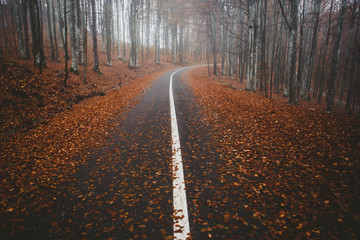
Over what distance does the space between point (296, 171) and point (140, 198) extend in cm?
333

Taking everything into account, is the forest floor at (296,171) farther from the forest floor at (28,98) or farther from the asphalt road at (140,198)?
the forest floor at (28,98)

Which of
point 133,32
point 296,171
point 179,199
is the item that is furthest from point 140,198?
point 133,32

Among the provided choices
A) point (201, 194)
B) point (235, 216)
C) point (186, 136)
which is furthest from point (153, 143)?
point (235, 216)

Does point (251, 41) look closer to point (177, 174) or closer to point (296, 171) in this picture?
point (296, 171)

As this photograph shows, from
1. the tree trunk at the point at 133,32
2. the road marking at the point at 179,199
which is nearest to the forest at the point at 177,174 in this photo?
the road marking at the point at 179,199

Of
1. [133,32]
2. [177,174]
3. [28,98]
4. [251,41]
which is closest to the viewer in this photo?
[177,174]

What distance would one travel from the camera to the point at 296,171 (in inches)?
145

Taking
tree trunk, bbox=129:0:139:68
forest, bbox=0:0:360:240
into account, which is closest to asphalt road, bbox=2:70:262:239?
forest, bbox=0:0:360:240

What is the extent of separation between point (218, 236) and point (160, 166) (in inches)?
77.8

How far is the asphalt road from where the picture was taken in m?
2.49

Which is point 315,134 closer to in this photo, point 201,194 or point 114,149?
point 201,194

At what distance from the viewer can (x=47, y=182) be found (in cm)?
364

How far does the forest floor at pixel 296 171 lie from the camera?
2551mm

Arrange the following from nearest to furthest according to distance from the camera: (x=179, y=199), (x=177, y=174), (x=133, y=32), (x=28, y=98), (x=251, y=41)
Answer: (x=179, y=199), (x=177, y=174), (x=28, y=98), (x=251, y=41), (x=133, y=32)
